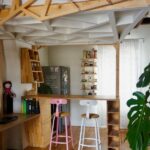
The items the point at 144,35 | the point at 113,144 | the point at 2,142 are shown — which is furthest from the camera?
the point at 144,35

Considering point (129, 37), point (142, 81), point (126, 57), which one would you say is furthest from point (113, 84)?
point (142, 81)

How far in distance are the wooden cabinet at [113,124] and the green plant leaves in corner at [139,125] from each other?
83.3 inches

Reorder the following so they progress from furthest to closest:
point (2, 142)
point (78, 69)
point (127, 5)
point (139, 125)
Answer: point (78, 69) < point (2, 142) < point (127, 5) < point (139, 125)

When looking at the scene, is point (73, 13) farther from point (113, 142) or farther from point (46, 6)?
point (113, 142)

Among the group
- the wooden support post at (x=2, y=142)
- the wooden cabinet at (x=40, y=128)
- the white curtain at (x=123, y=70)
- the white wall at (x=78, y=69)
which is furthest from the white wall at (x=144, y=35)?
the wooden support post at (x=2, y=142)

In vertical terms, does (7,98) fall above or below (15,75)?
below

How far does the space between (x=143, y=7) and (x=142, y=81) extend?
80 centimetres

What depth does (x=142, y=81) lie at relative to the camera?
8.44 feet

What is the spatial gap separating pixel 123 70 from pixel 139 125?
4.19 meters

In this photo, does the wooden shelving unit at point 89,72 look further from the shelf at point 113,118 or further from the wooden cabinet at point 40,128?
the shelf at point 113,118

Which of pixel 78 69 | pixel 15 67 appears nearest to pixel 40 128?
pixel 15 67

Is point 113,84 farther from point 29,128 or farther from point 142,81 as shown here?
point 142,81

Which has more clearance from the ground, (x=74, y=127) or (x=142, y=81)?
(x=142, y=81)

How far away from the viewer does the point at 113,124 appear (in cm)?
467
